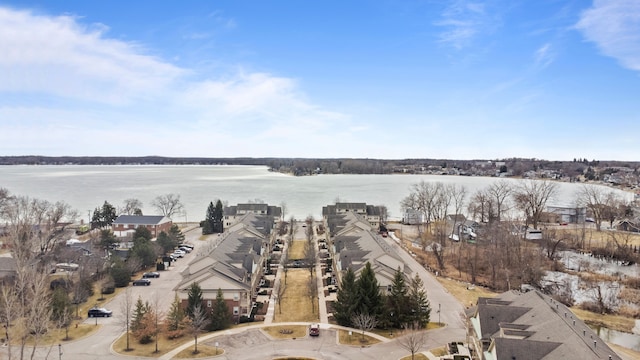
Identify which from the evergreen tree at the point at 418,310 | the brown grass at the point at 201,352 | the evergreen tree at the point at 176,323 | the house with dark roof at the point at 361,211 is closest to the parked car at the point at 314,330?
the brown grass at the point at 201,352

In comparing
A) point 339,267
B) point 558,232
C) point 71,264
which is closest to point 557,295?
point 339,267

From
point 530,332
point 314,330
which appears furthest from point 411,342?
point 314,330

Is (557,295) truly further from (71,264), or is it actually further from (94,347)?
(71,264)

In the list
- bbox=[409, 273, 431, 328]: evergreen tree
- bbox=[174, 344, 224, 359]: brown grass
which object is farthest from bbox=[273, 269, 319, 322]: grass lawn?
bbox=[409, 273, 431, 328]: evergreen tree

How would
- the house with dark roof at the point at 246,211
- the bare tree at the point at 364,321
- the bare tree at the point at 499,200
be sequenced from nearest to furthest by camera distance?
the bare tree at the point at 364,321 → the house with dark roof at the point at 246,211 → the bare tree at the point at 499,200

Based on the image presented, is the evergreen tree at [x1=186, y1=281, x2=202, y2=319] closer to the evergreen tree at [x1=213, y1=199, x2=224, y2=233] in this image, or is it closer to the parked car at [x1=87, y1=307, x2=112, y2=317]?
the parked car at [x1=87, y1=307, x2=112, y2=317]

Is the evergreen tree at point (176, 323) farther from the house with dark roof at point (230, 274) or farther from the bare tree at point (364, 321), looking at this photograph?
the bare tree at point (364, 321)

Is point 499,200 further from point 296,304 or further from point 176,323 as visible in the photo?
point 176,323
